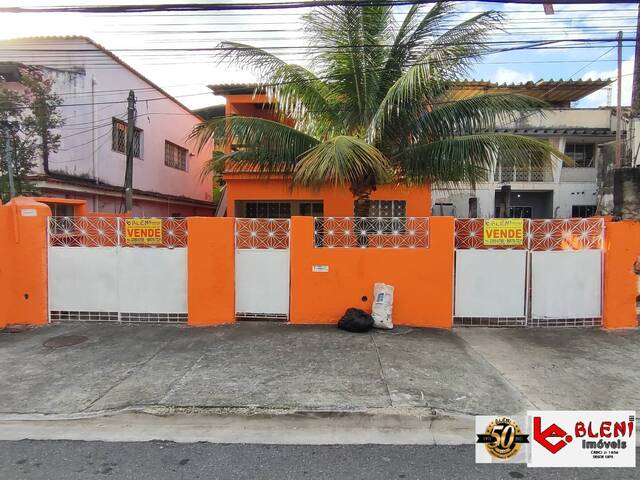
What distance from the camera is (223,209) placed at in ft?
59.0

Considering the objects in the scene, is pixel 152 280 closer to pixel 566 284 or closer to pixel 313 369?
pixel 313 369

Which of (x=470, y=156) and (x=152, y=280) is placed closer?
(x=152, y=280)

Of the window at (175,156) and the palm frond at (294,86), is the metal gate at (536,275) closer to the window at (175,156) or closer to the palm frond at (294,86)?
the palm frond at (294,86)

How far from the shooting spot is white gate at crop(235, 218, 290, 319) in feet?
23.0

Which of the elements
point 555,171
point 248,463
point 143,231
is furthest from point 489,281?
point 555,171

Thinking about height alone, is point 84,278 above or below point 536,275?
below

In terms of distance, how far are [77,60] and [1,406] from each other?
12.6 m

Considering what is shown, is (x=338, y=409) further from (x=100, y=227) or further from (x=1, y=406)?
(x=100, y=227)

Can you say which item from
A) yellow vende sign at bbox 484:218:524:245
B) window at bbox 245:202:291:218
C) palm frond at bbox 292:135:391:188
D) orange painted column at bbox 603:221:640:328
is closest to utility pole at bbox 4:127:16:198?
window at bbox 245:202:291:218

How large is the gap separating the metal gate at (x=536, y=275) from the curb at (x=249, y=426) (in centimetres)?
329

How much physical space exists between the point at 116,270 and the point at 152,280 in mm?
660

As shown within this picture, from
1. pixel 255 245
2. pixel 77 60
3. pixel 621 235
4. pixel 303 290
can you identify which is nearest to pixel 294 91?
pixel 255 245

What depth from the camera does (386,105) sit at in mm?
6719

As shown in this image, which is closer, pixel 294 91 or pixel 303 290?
pixel 303 290
